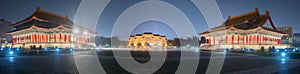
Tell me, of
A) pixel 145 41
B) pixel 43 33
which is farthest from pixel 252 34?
pixel 145 41

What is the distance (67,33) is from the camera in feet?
164

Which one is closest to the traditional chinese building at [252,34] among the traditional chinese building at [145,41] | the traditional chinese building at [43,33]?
the traditional chinese building at [43,33]

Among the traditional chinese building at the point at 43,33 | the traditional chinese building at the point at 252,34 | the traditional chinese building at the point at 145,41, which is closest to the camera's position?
the traditional chinese building at the point at 252,34

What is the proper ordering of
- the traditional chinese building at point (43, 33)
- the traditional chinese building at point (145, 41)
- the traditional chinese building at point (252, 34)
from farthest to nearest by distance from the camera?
the traditional chinese building at point (145, 41) → the traditional chinese building at point (43, 33) → the traditional chinese building at point (252, 34)

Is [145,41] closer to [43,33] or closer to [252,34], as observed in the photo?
[43,33]

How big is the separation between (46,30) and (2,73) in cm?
4201

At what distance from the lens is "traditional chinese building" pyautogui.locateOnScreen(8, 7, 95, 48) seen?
46.2m

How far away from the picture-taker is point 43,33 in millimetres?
46719

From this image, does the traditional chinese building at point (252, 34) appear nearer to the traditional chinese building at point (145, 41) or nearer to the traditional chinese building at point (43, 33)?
the traditional chinese building at point (43, 33)

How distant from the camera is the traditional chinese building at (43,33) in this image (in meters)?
46.2

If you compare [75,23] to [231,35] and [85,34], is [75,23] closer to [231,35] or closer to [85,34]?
[85,34]

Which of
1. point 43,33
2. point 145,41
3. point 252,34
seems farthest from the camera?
point 145,41

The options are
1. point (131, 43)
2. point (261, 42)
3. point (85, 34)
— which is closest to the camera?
point (261, 42)

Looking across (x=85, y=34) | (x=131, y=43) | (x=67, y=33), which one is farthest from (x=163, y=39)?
(x=67, y=33)
